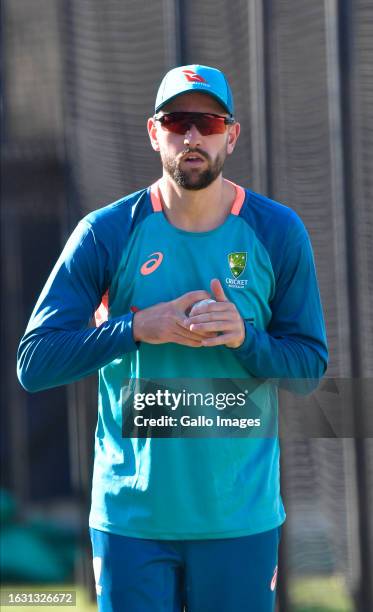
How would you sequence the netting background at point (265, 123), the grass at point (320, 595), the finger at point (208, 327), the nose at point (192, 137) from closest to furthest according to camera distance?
the finger at point (208, 327), the nose at point (192, 137), the netting background at point (265, 123), the grass at point (320, 595)

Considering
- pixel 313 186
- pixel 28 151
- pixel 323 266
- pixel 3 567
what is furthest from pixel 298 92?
pixel 3 567

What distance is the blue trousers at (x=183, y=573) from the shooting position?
68.4 inches

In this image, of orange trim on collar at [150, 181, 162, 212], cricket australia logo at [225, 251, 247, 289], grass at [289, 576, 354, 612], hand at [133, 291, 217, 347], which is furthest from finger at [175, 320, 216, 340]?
grass at [289, 576, 354, 612]

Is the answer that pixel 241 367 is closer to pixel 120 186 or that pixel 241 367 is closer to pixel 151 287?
pixel 151 287

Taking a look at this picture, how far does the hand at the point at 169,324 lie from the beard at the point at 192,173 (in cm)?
23

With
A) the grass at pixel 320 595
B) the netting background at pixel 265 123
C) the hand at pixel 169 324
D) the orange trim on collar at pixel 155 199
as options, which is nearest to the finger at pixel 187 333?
the hand at pixel 169 324

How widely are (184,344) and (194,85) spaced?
51cm

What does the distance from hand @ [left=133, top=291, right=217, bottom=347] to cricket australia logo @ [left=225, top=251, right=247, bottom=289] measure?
0.09 m

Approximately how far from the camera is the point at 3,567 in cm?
337

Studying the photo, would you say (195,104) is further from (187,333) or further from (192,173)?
(187,333)

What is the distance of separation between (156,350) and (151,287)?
4.9 inches

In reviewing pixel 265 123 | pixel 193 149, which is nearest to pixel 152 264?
pixel 193 149

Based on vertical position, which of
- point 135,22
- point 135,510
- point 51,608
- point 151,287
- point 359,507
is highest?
point 135,22

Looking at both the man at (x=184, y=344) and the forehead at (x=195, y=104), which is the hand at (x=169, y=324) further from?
the forehead at (x=195, y=104)
